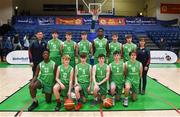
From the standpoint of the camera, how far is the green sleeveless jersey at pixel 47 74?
7.60 m

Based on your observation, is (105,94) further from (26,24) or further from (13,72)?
(26,24)

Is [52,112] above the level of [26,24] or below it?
below

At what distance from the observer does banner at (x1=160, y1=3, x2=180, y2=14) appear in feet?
82.7

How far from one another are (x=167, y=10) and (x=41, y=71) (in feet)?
64.1

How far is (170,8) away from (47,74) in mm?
19686

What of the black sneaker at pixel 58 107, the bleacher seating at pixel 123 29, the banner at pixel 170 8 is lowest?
the black sneaker at pixel 58 107

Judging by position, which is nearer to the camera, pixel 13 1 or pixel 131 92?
pixel 131 92

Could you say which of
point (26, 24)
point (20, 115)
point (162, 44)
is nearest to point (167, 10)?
point (162, 44)

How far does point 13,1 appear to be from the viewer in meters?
25.9

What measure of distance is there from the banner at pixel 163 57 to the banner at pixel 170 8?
29.7ft

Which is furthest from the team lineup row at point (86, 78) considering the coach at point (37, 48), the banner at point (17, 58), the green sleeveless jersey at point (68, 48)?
the banner at point (17, 58)

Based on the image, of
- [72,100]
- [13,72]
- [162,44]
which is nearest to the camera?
[72,100]

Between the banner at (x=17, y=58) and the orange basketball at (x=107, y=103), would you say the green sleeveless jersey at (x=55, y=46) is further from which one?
the banner at (x=17, y=58)

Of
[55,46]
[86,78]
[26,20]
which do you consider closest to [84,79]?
[86,78]
